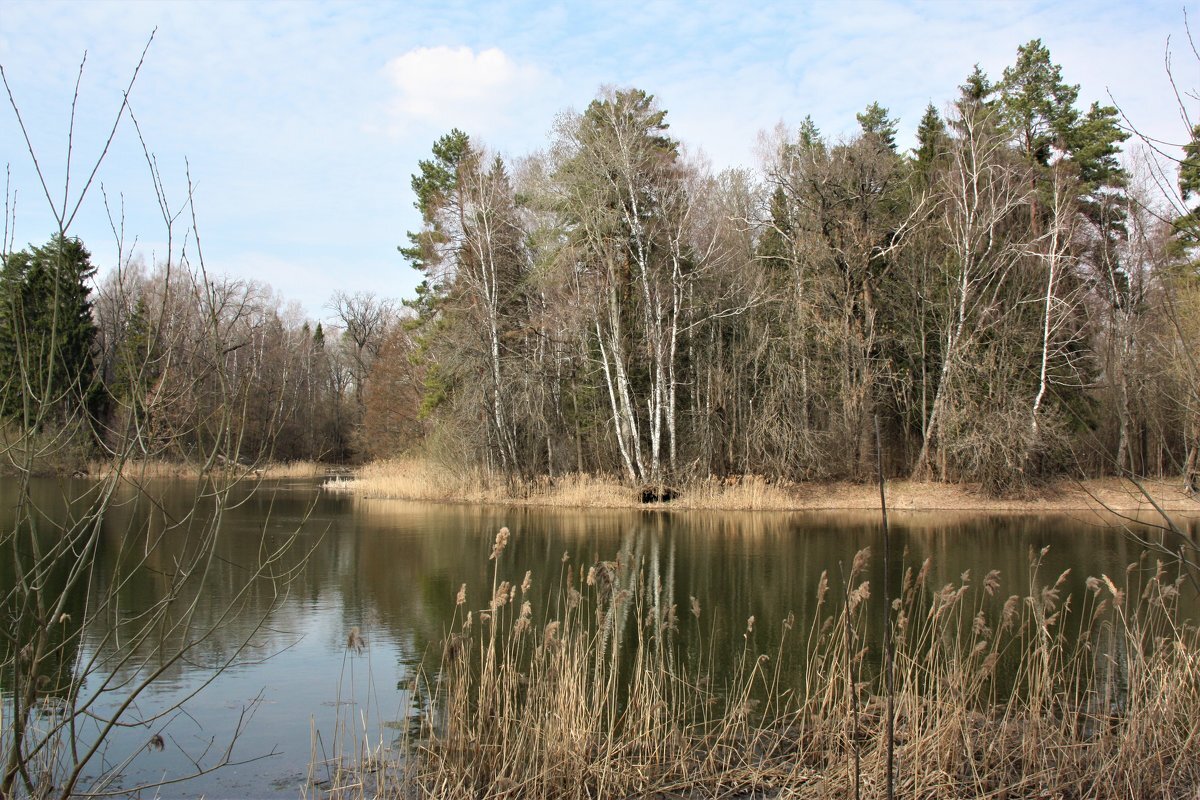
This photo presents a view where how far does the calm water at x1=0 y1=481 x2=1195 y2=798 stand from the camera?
22.0 ft

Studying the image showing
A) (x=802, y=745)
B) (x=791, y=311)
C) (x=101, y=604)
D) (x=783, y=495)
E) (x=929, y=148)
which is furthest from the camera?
(x=929, y=148)

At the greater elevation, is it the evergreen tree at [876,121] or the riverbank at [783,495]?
the evergreen tree at [876,121]

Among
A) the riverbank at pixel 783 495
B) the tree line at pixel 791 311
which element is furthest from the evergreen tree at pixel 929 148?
the riverbank at pixel 783 495

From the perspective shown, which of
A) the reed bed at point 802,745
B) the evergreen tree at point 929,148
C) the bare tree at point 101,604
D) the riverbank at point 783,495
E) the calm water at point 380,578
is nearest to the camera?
the bare tree at point 101,604

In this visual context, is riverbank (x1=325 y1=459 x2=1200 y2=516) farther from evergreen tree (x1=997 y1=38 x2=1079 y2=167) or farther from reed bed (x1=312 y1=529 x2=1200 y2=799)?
reed bed (x1=312 y1=529 x2=1200 y2=799)

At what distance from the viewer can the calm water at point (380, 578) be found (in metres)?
6.71

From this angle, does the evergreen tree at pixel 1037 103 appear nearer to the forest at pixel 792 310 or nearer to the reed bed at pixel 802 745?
the forest at pixel 792 310

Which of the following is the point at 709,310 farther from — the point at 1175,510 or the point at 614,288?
the point at 1175,510

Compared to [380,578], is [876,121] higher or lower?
higher

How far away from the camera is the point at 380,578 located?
14141 mm

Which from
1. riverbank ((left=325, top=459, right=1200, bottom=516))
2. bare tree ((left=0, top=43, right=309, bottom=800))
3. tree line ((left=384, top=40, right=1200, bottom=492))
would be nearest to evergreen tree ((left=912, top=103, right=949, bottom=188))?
tree line ((left=384, top=40, right=1200, bottom=492))

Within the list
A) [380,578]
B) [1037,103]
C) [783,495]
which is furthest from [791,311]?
[380,578]

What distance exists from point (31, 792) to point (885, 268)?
26.9 metres

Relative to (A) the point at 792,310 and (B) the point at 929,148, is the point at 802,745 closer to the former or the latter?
(A) the point at 792,310
